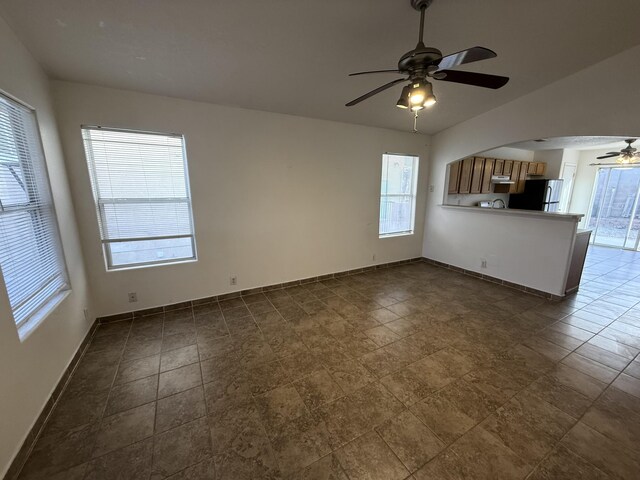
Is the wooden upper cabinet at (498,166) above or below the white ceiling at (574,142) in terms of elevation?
below

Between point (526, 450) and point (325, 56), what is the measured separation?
11.0 ft

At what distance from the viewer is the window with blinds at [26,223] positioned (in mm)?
1673

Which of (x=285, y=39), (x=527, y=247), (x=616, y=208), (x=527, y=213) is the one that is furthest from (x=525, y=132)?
(x=616, y=208)

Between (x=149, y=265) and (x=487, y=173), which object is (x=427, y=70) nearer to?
(x=149, y=265)

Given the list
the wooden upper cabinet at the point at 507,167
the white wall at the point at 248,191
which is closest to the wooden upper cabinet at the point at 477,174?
the wooden upper cabinet at the point at 507,167

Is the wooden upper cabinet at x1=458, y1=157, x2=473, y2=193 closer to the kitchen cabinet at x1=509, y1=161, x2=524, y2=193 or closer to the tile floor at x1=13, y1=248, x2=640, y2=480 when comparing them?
the kitchen cabinet at x1=509, y1=161, x2=524, y2=193

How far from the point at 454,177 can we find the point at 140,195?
5.35 metres

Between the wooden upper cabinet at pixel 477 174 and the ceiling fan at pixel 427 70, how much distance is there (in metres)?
3.97

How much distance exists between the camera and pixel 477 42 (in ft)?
7.55

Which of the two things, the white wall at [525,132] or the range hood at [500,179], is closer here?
the white wall at [525,132]

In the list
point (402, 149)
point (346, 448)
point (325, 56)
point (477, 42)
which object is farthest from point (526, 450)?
point (402, 149)

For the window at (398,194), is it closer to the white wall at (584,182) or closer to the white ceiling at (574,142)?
the white ceiling at (574,142)

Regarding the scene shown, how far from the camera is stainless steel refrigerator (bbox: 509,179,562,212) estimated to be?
5941 millimetres

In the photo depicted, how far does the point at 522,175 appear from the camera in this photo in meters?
6.25
